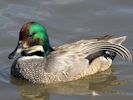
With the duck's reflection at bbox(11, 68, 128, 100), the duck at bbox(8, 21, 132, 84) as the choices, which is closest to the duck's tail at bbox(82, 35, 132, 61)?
the duck at bbox(8, 21, 132, 84)

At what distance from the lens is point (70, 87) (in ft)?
33.2

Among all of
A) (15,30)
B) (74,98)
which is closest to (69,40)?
(15,30)

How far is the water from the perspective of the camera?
32.4 ft

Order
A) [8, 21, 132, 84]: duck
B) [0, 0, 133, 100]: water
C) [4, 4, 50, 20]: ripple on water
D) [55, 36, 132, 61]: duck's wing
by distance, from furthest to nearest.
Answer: [4, 4, 50, 20]: ripple on water < [55, 36, 132, 61]: duck's wing < [8, 21, 132, 84]: duck < [0, 0, 133, 100]: water

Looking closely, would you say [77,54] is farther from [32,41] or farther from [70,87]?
[32,41]

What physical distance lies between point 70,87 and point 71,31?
6.20 feet

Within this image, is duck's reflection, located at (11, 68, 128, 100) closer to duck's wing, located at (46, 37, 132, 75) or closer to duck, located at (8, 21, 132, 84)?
duck, located at (8, 21, 132, 84)

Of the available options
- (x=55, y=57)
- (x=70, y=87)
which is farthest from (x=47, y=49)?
(x=70, y=87)

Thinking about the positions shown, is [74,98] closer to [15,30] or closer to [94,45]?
[94,45]

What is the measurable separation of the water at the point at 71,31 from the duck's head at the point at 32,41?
0.53 meters

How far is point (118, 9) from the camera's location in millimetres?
12633

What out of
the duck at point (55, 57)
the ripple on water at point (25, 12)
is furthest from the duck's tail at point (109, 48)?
the ripple on water at point (25, 12)

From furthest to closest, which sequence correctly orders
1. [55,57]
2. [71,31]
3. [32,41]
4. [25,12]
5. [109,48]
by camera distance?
[25,12]
[71,31]
[109,48]
[55,57]
[32,41]

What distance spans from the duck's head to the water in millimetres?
534
